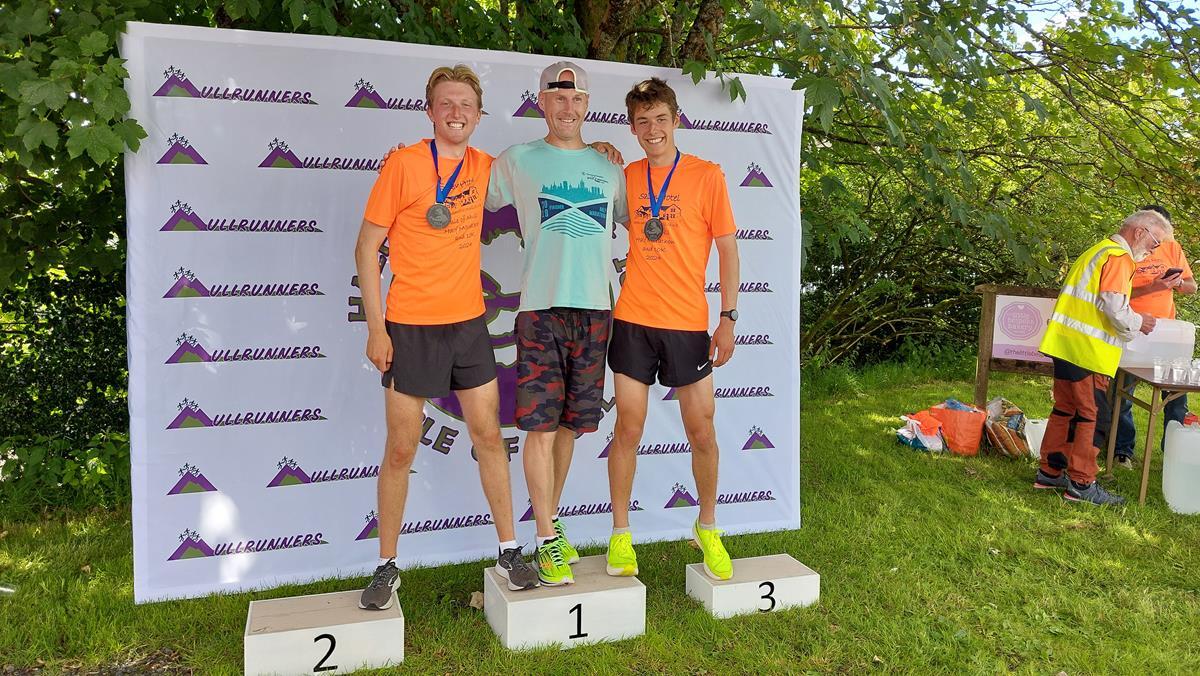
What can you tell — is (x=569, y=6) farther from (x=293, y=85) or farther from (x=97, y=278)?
(x=97, y=278)

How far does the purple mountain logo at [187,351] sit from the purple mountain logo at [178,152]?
71 centimetres

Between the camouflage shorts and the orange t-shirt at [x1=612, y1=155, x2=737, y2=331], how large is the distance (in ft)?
0.64

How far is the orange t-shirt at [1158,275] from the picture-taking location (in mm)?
5379

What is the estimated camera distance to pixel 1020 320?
595 centimetres

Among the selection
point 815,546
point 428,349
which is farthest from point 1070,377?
point 428,349

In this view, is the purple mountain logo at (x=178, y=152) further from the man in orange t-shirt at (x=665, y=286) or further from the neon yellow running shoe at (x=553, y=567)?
the neon yellow running shoe at (x=553, y=567)

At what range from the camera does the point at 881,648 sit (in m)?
3.05

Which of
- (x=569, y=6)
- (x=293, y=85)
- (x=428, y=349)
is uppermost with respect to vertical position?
(x=569, y=6)

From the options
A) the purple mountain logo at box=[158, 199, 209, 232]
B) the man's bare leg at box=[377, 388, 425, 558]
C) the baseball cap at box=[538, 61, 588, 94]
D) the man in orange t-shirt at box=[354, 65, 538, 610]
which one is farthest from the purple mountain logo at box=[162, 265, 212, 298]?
the baseball cap at box=[538, 61, 588, 94]

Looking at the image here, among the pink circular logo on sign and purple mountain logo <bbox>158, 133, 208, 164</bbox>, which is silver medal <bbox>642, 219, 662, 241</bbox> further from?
the pink circular logo on sign

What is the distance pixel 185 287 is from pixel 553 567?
1.91m

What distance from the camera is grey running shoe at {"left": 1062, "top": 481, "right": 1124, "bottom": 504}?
4.71 m

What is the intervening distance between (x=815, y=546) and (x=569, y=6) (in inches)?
139

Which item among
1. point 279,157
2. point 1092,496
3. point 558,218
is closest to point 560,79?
point 558,218
